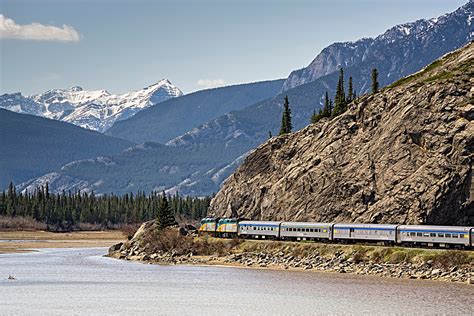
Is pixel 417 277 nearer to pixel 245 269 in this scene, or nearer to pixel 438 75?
pixel 245 269

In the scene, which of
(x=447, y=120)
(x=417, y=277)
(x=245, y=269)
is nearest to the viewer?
(x=417, y=277)

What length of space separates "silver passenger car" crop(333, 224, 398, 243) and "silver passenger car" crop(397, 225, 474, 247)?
1.48 metres

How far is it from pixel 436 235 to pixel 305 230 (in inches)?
945

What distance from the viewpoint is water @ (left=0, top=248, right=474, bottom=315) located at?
269 ft

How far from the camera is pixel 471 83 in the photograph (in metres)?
132

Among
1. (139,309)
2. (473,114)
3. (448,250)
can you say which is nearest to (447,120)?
(473,114)

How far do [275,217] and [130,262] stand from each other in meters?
25.6

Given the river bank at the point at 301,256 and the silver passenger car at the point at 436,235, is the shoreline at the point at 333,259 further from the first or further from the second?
the silver passenger car at the point at 436,235

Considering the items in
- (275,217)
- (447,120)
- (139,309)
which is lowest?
(139,309)

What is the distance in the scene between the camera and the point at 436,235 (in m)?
109

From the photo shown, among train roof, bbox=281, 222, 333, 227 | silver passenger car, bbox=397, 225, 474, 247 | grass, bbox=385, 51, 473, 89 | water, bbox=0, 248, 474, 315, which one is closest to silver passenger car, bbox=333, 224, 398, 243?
silver passenger car, bbox=397, 225, 474, 247

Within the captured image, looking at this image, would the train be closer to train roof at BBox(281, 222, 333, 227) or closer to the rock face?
train roof at BBox(281, 222, 333, 227)

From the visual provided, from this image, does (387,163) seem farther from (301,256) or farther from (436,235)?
(436,235)

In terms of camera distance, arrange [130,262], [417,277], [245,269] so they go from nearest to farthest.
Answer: [417,277] < [245,269] < [130,262]
